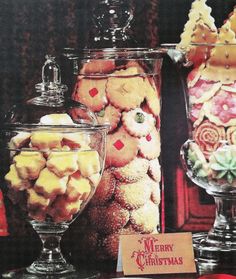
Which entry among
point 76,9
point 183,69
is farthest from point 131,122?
point 76,9

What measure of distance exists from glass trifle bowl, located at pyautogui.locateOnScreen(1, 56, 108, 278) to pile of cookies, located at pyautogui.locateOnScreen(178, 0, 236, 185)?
161mm

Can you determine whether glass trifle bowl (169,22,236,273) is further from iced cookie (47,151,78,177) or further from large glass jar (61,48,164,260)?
iced cookie (47,151,78,177)

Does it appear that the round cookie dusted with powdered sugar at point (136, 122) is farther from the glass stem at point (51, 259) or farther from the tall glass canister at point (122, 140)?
the glass stem at point (51, 259)

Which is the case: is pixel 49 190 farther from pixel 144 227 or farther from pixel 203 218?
pixel 203 218

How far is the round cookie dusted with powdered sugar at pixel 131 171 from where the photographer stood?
3.47 ft

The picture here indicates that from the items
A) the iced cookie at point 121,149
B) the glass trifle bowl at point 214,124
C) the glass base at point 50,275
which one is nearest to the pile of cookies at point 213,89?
the glass trifle bowl at point 214,124

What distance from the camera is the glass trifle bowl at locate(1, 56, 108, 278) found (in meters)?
0.94

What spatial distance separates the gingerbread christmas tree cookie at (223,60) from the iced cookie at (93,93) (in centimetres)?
14

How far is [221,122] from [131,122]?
13 centimetres

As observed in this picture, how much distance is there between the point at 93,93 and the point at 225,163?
0.65 ft

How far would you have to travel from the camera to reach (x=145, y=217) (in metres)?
1.07

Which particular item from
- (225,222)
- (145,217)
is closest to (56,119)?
(145,217)

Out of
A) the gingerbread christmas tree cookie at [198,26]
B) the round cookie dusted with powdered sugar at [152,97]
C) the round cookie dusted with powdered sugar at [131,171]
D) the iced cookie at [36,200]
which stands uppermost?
the gingerbread christmas tree cookie at [198,26]

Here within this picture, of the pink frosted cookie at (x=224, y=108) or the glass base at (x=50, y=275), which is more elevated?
the pink frosted cookie at (x=224, y=108)
